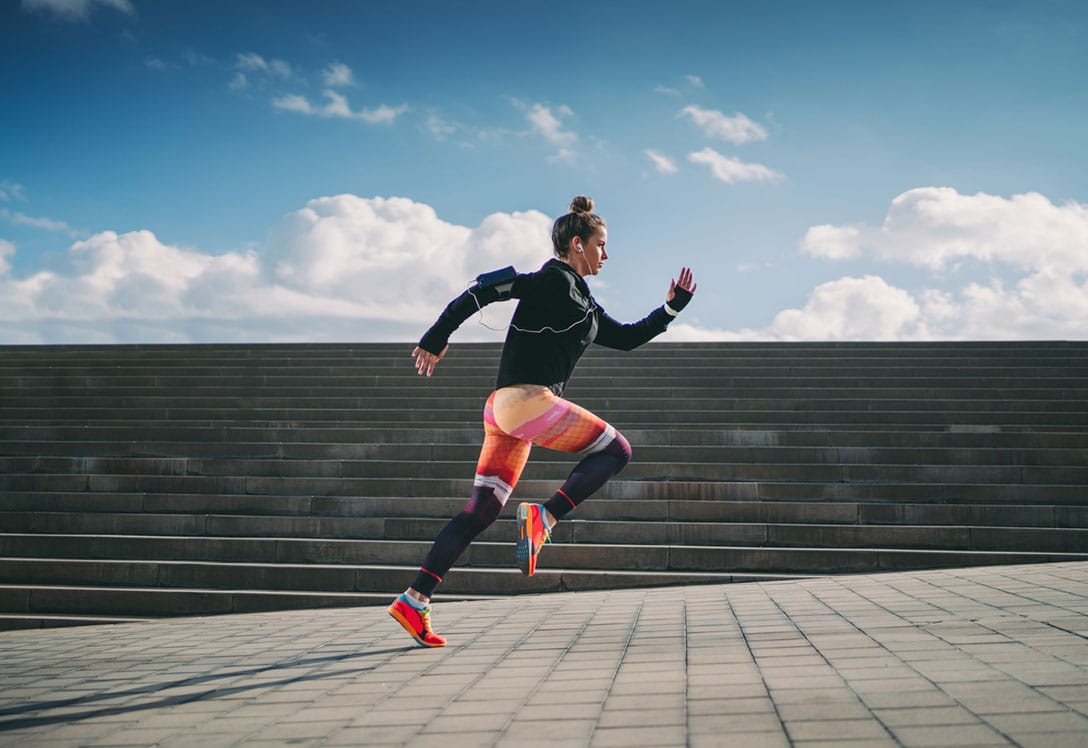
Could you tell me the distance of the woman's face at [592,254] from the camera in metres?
3.97

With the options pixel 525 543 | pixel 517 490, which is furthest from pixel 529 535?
pixel 517 490

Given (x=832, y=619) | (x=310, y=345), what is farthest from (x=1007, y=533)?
(x=310, y=345)

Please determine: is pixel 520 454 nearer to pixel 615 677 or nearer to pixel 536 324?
pixel 536 324

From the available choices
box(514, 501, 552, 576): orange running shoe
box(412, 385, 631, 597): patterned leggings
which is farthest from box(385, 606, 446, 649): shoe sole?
box(514, 501, 552, 576): orange running shoe

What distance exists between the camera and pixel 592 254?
399cm

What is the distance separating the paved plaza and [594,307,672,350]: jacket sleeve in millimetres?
1357

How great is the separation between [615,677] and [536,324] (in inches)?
59.4

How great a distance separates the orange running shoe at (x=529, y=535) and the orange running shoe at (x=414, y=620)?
54 centimetres

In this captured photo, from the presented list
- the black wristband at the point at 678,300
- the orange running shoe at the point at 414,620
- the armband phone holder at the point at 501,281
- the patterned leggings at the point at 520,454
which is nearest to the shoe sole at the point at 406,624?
the orange running shoe at the point at 414,620

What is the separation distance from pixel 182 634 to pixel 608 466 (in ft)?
9.16

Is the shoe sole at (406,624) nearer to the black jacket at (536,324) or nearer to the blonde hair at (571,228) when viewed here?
the black jacket at (536,324)

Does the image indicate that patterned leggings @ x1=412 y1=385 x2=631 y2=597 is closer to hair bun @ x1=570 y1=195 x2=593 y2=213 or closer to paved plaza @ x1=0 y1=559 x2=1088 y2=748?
paved plaza @ x1=0 y1=559 x2=1088 y2=748

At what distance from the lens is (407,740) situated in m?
2.29

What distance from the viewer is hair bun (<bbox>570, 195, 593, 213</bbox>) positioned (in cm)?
404
